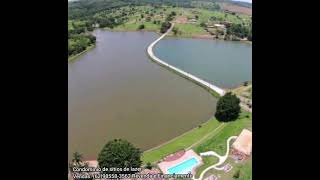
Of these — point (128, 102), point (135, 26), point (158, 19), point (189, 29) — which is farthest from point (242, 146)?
point (158, 19)

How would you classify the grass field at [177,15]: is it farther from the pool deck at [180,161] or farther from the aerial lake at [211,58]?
the pool deck at [180,161]

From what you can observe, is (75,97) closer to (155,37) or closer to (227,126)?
(227,126)

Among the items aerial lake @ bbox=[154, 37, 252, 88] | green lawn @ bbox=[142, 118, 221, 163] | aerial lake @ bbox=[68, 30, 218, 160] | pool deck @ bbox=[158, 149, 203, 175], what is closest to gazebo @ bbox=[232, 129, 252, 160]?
pool deck @ bbox=[158, 149, 203, 175]

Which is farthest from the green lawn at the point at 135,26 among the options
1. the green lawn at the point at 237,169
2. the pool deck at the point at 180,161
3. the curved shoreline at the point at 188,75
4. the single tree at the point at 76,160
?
the green lawn at the point at 237,169

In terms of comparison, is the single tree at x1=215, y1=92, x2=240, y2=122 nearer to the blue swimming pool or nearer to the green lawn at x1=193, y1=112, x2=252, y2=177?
the green lawn at x1=193, y1=112, x2=252, y2=177

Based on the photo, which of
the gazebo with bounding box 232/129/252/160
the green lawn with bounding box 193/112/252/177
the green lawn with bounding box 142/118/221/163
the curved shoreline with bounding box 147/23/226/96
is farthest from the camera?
the curved shoreline with bounding box 147/23/226/96
